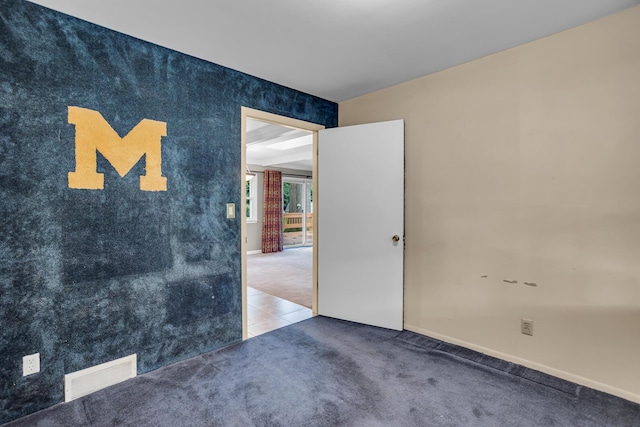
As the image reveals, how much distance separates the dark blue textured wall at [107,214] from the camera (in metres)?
1.80

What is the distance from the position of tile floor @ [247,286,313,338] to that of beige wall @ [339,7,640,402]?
4.04 feet

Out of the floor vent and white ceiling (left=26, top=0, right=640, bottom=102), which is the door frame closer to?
white ceiling (left=26, top=0, right=640, bottom=102)

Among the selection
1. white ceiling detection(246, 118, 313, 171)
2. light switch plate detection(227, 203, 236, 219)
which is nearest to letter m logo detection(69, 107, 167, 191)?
light switch plate detection(227, 203, 236, 219)

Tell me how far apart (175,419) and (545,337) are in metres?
2.49

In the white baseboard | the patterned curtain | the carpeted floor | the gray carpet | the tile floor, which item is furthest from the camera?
the patterned curtain

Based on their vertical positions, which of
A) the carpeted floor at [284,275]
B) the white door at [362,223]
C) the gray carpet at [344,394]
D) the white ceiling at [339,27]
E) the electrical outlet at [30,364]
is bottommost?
the gray carpet at [344,394]

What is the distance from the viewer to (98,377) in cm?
207

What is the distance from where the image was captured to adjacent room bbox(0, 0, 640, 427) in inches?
72.5

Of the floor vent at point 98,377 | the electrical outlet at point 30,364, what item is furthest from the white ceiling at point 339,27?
the floor vent at point 98,377

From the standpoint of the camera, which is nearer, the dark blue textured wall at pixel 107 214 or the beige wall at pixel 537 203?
the dark blue textured wall at pixel 107 214

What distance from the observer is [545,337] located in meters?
2.26

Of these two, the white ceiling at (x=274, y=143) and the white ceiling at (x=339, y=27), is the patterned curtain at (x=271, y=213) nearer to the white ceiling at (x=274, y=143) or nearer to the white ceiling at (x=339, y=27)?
the white ceiling at (x=274, y=143)

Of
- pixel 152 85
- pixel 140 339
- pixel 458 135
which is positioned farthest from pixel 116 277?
pixel 458 135

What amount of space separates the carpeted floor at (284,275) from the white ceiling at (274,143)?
88.0 inches
